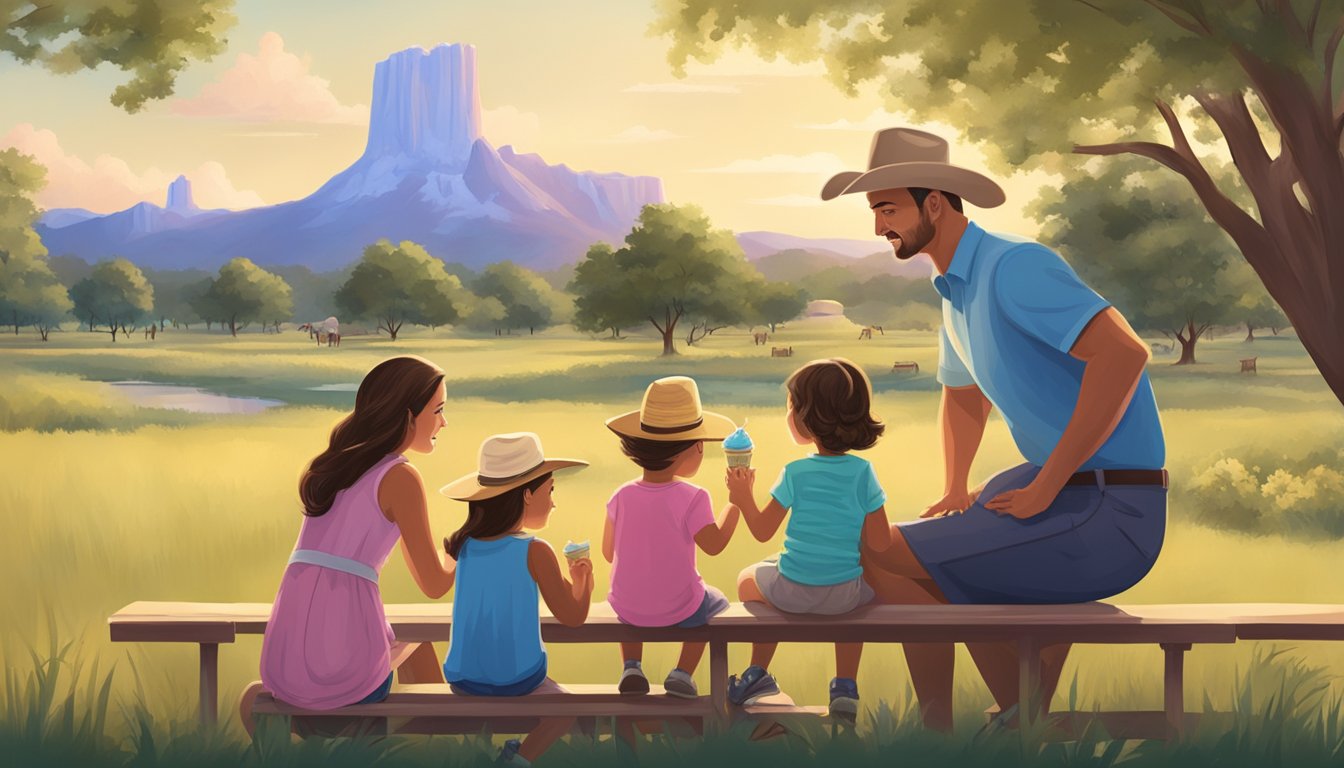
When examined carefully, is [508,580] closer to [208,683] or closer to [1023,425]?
[208,683]

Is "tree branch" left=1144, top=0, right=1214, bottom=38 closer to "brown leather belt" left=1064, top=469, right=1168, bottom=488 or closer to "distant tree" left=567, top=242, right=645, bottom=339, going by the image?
"brown leather belt" left=1064, top=469, right=1168, bottom=488

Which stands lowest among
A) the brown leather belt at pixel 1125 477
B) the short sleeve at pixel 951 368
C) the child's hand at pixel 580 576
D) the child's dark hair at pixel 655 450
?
the child's hand at pixel 580 576

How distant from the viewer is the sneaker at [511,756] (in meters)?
4.32

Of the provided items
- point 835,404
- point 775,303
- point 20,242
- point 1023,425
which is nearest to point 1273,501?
point 1023,425

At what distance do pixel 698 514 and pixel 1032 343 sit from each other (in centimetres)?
131

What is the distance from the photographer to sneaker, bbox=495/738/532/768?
432 cm

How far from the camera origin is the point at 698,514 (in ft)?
15.0

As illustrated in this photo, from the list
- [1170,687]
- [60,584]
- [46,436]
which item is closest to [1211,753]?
[1170,687]

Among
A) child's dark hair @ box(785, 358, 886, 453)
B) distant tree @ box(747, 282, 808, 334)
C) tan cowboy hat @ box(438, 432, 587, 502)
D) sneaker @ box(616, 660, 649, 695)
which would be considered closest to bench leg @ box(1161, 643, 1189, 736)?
child's dark hair @ box(785, 358, 886, 453)

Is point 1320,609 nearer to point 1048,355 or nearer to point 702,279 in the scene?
point 1048,355

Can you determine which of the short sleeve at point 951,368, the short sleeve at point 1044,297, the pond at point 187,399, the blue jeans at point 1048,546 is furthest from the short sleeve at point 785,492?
the pond at point 187,399

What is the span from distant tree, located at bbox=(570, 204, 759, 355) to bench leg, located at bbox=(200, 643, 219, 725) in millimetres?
46244

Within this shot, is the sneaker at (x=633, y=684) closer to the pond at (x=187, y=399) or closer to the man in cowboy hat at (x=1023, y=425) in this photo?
the man in cowboy hat at (x=1023, y=425)

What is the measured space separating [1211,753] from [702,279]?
161 ft
